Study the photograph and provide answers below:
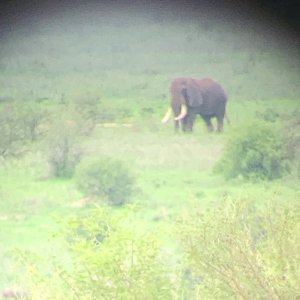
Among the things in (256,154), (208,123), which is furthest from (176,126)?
(256,154)

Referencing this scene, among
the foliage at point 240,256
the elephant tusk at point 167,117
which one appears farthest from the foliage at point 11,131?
the foliage at point 240,256

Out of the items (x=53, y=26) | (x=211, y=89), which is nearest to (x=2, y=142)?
(x=53, y=26)

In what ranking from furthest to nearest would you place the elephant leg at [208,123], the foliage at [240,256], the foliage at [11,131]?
the elephant leg at [208,123]
the foliage at [11,131]
the foliage at [240,256]

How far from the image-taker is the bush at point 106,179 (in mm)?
7363

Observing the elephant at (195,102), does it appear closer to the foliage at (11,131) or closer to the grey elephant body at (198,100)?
the grey elephant body at (198,100)

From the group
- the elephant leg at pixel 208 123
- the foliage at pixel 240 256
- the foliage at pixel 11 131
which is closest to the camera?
the foliage at pixel 240 256

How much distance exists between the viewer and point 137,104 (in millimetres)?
7426

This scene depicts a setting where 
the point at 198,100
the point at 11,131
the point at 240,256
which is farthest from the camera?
the point at 198,100

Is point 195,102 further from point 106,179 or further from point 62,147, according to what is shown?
point 62,147

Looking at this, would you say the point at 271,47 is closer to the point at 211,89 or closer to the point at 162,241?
the point at 211,89

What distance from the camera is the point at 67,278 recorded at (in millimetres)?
6699

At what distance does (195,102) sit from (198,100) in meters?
0.02

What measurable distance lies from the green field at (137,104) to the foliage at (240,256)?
0.66 metres

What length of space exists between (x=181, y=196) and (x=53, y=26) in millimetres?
1145
